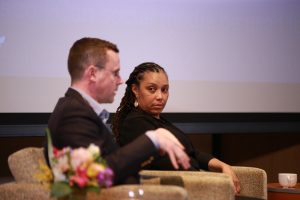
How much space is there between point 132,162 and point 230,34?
266 cm

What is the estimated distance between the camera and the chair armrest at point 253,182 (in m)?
3.38

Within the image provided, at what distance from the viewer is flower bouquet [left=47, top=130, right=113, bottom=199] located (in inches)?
79.7

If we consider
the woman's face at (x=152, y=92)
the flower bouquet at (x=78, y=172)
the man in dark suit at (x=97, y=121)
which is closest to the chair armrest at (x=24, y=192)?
the man in dark suit at (x=97, y=121)

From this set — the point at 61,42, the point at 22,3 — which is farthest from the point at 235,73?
the point at 22,3

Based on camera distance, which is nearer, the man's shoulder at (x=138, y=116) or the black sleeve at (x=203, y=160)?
the man's shoulder at (x=138, y=116)

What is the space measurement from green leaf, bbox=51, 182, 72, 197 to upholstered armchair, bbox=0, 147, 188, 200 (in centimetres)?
23

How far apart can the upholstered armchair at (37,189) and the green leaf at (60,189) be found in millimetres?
228

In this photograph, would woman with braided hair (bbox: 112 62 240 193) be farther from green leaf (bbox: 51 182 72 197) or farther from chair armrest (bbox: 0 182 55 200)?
green leaf (bbox: 51 182 72 197)

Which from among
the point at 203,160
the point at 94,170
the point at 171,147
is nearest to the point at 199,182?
the point at 171,147

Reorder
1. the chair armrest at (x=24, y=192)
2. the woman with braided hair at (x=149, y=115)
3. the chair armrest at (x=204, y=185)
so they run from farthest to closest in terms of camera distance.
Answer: the woman with braided hair at (x=149, y=115)
the chair armrest at (x=204, y=185)
the chair armrest at (x=24, y=192)

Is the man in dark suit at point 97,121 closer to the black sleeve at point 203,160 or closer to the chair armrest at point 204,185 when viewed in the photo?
the chair armrest at point 204,185

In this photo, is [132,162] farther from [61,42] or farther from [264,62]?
[264,62]

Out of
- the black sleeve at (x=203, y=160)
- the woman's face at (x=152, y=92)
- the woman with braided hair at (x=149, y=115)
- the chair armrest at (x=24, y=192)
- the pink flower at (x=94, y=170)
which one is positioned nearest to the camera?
the pink flower at (x=94, y=170)

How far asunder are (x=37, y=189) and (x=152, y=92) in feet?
3.84
